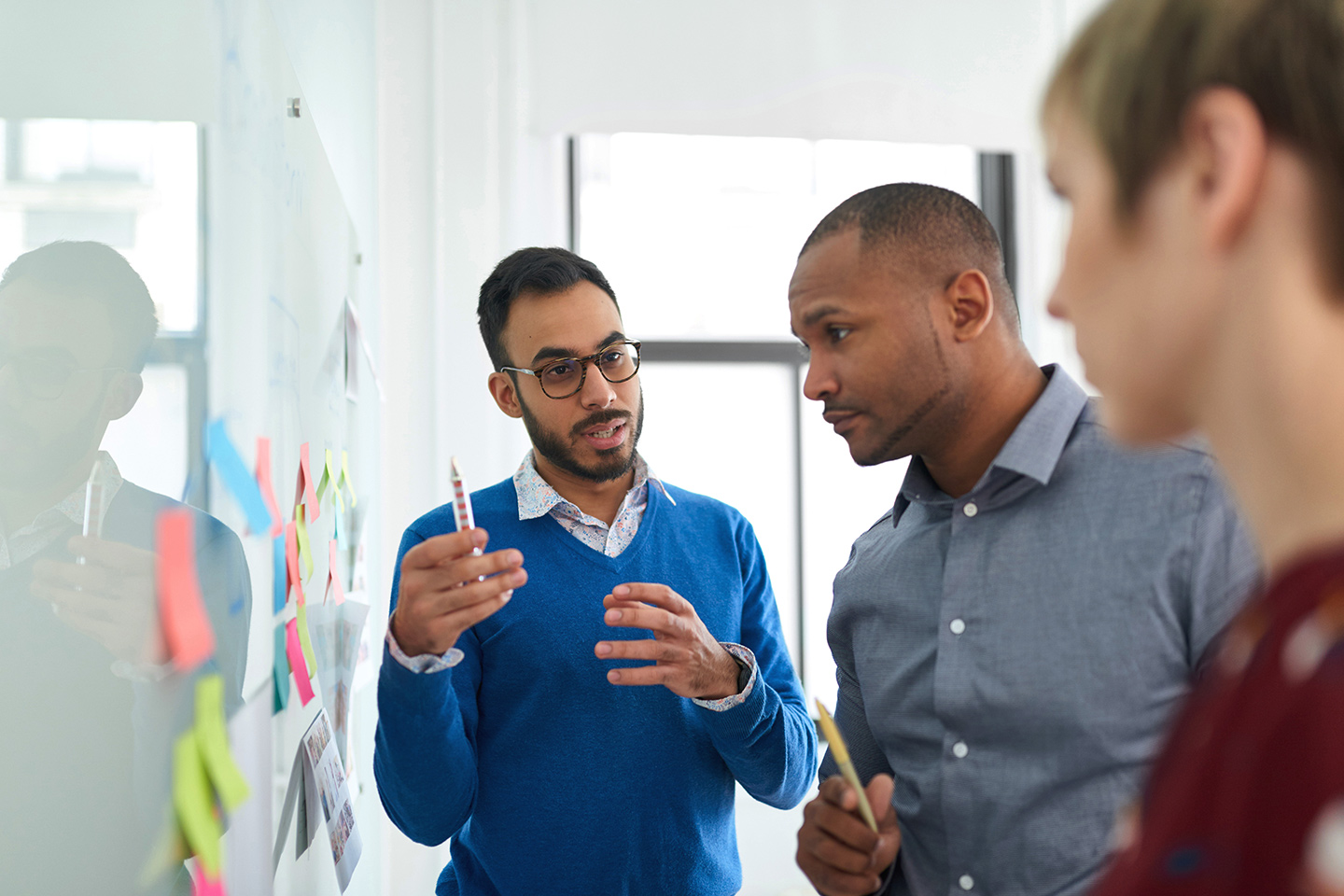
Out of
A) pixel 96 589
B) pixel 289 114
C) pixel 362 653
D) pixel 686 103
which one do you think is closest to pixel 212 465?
pixel 96 589

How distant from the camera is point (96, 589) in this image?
58 centimetres

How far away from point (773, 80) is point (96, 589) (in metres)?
2.50

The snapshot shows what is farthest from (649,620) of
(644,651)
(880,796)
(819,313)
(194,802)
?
(194,802)

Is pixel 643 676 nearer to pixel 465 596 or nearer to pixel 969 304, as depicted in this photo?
pixel 465 596

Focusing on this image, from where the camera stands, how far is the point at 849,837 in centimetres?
99

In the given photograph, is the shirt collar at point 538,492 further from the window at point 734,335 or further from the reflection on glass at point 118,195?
the window at point 734,335

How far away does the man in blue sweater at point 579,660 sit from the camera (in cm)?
115

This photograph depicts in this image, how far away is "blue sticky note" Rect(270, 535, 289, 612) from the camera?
3.43 feet

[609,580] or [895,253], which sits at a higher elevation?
[895,253]

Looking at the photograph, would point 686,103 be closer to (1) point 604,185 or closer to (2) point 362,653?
(1) point 604,185

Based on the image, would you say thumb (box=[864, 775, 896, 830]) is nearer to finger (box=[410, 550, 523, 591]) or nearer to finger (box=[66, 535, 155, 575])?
finger (box=[410, 550, 523, 591])

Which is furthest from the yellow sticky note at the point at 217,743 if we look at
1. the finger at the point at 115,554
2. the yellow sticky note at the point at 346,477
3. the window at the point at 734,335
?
the window at the point at 734,335

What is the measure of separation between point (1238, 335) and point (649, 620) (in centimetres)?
83

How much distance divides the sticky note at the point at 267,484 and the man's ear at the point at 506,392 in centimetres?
48
